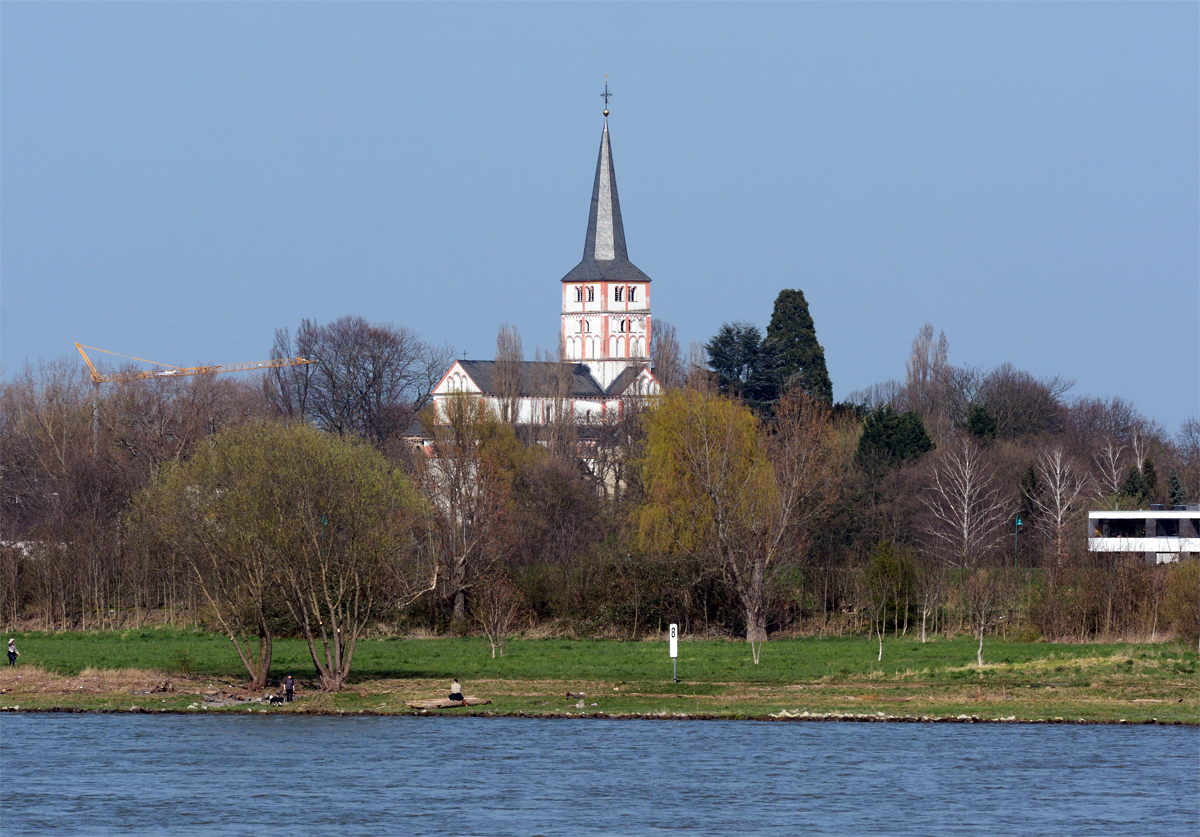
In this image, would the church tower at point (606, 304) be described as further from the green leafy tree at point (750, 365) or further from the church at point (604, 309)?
the green leafy tree at point (750, 365)

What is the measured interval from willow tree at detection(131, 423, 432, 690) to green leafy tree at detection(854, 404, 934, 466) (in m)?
49.0

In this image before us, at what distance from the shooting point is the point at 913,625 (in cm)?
4994

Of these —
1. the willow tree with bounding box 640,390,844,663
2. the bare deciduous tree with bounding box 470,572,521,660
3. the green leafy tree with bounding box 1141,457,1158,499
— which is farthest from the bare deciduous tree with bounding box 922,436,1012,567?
the bare deciduous tree with bounding box 470,572,521,660

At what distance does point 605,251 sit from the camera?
496 ft

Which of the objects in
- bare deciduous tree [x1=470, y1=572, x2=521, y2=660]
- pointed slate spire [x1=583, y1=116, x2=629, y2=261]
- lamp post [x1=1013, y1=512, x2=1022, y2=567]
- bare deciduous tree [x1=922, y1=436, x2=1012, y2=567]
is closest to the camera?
bare deciduous tree [x1=470, y1=572, x2=521, y2=660]

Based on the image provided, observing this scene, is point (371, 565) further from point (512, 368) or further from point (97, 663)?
point (512, 368)

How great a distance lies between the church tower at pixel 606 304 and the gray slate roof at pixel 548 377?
200 centimetres

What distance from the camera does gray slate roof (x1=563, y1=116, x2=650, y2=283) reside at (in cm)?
14894

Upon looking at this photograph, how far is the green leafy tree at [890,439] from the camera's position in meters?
84.1

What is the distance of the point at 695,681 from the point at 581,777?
1083 cm

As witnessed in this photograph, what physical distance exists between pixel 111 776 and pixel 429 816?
20.9 feet

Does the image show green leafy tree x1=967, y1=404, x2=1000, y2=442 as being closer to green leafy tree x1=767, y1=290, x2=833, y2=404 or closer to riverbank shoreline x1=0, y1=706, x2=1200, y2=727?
green leafy tree x1=767, y1=290, x2=833, y2=404

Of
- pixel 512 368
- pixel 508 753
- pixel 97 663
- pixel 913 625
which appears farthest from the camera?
pixel 512 368

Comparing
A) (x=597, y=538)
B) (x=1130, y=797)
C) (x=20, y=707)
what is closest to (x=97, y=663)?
(x=20, y=707)
